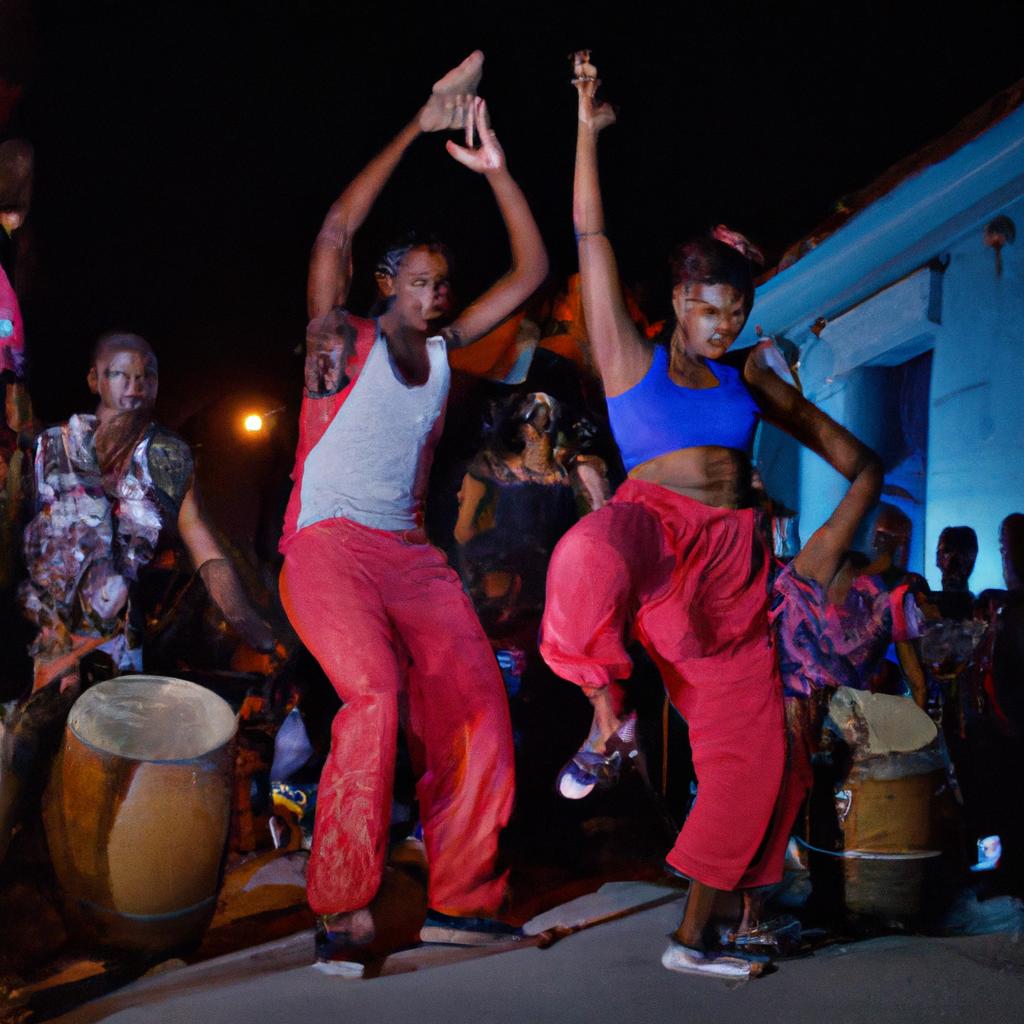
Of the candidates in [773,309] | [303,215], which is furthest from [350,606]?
[773,309]

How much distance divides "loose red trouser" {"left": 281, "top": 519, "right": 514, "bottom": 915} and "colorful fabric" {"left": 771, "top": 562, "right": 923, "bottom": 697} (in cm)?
98

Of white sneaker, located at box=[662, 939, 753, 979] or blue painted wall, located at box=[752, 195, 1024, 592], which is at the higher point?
blue painted wall, located at box=[752, 195, 1024, 592]

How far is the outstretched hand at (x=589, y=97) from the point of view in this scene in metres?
3.52

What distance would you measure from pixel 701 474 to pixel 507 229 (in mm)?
1044

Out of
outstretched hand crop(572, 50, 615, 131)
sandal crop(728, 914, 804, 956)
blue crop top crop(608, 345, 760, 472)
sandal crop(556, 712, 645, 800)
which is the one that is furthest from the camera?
outstretched hand crop(572, 50, 615, 131)

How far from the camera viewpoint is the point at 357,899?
288cm

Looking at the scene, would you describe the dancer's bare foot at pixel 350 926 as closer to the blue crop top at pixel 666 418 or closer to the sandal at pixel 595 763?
the sandal at pixel 595 763

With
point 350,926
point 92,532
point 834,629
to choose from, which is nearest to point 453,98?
point 92,532

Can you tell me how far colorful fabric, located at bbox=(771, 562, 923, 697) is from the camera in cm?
344

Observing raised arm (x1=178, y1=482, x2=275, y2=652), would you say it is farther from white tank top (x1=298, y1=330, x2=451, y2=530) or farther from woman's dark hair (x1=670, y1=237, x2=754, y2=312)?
woman's dark hair (x1=670, y1=237, x2=754, y2=312)

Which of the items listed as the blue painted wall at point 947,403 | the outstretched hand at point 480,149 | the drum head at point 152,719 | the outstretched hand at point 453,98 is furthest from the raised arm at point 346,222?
the blue painted wall at point 947,403

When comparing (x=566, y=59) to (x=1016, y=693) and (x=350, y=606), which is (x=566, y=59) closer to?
(x=350, y=606)

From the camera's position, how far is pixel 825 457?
3604mm

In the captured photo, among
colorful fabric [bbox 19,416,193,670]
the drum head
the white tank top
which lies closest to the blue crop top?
the white tank top
